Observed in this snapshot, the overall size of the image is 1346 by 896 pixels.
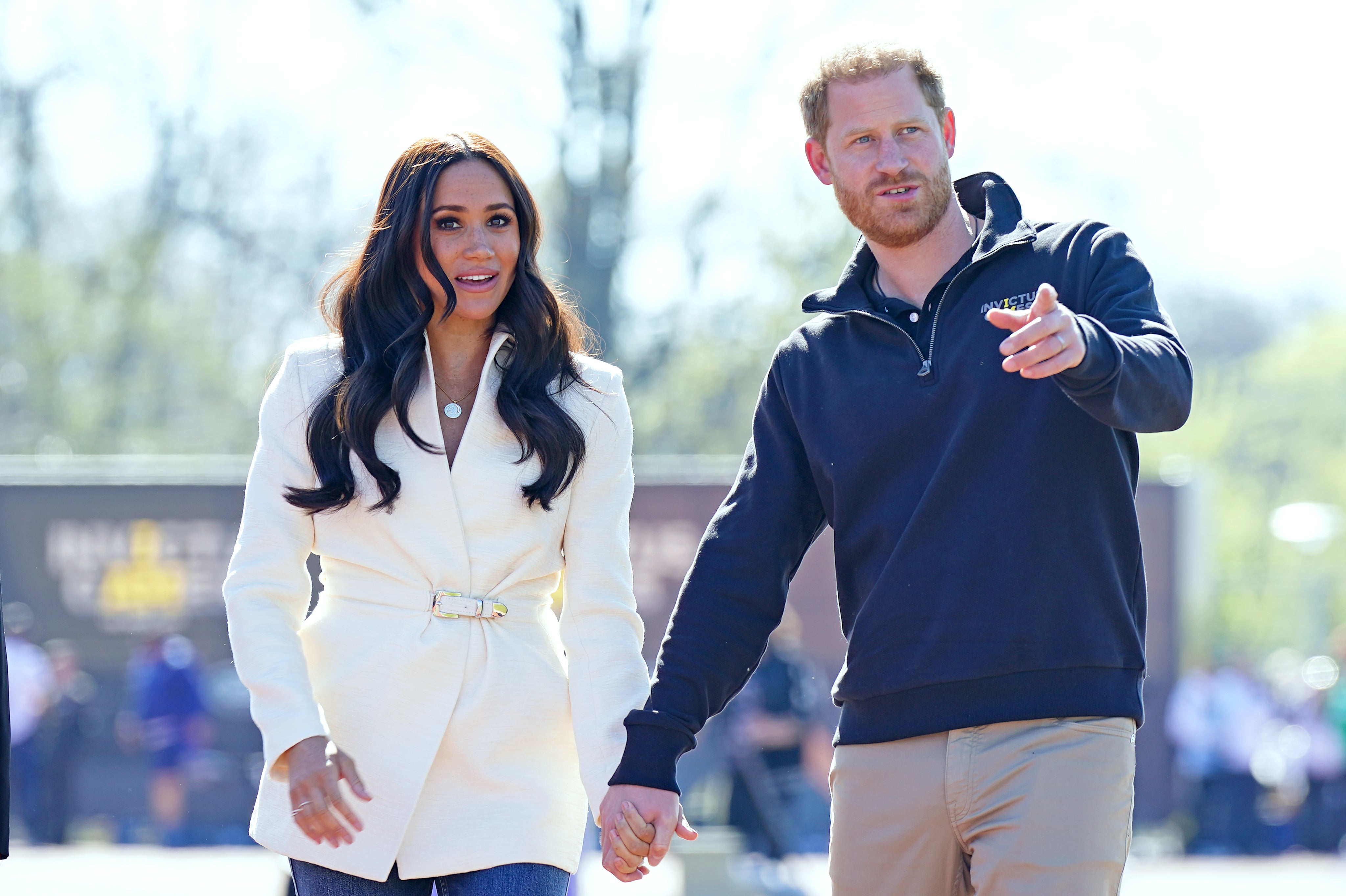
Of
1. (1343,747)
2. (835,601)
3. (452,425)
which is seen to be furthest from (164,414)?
(452,425)

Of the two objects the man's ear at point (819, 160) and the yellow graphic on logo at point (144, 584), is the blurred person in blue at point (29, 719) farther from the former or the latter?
the man's ear at point (819, 160)

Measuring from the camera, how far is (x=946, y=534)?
8.54 ft

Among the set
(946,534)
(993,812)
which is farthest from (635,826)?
(946,534)

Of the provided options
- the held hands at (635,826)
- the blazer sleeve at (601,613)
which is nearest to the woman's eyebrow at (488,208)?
the blazer sleeve at (601,613)

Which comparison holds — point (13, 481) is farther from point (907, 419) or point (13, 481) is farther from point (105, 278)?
point (907, 419)

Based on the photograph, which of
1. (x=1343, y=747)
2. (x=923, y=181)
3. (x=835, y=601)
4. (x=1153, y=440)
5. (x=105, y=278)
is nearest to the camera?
(x=923, y=181)

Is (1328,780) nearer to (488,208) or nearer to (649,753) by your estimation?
(649,753)

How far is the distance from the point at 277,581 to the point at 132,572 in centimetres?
1110

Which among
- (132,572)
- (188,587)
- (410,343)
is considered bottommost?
(188,587)

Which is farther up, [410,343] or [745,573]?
[410,343]

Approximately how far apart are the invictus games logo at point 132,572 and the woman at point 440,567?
10.6 meters

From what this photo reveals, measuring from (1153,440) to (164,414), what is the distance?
70.7 feet

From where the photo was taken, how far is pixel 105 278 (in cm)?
2073

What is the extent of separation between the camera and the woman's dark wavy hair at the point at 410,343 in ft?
8.85
